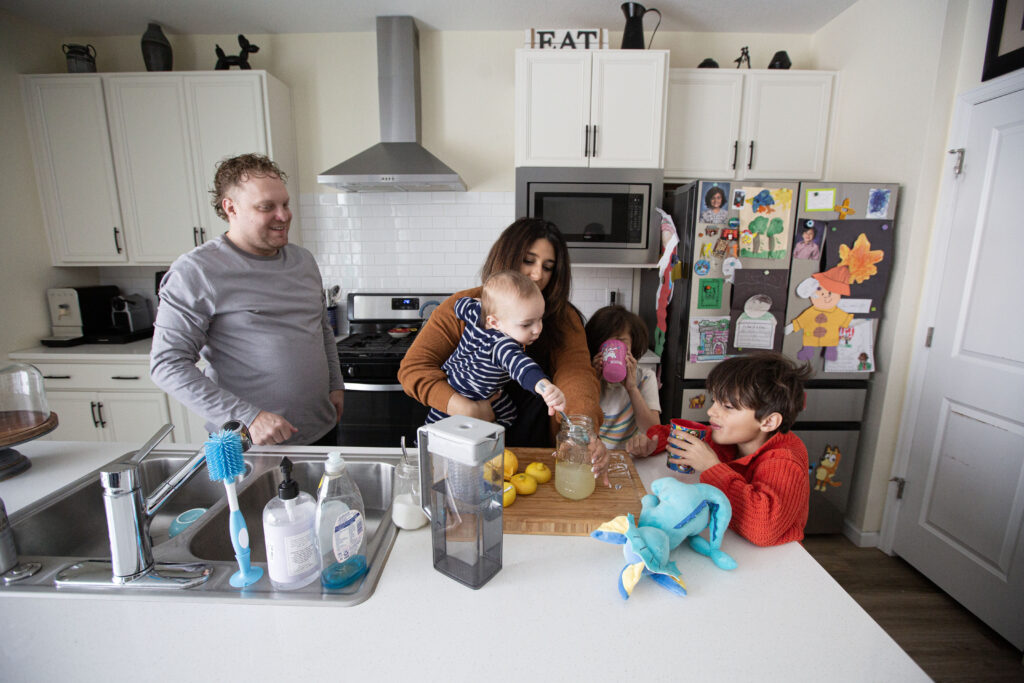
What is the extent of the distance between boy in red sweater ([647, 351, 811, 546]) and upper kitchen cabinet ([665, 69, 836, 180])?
6.35ft

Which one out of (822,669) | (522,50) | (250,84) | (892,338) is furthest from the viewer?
(250,84)

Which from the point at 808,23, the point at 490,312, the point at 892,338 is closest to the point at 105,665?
the point at 490,312

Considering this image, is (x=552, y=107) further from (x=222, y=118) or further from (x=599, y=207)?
(x=222, y=118)

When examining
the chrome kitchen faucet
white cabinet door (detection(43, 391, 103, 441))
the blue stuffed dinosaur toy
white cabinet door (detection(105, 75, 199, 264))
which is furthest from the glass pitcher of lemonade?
white cabinet door (detection(43, 391, 103, 441))

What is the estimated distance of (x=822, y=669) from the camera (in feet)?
2.05

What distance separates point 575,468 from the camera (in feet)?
3.24

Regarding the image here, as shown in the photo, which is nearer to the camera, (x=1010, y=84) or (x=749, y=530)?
(x=749, y=530)

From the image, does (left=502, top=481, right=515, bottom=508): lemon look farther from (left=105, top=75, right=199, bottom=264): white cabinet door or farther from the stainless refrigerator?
(left=105, top=75, right=199, bottom=264): white cabinet door

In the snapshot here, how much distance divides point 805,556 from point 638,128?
229 centimetres

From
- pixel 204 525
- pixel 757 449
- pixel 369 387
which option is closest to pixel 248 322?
pixel 204 525

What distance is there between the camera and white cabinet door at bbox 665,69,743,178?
257 centimetres

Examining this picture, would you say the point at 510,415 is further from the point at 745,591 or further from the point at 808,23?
the point at 808,23

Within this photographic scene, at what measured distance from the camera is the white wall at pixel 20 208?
2514 millimetres

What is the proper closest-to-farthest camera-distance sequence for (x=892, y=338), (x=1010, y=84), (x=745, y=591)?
(x=745, y=591)
(x=1010, y=84)
(x=892, y=338)
